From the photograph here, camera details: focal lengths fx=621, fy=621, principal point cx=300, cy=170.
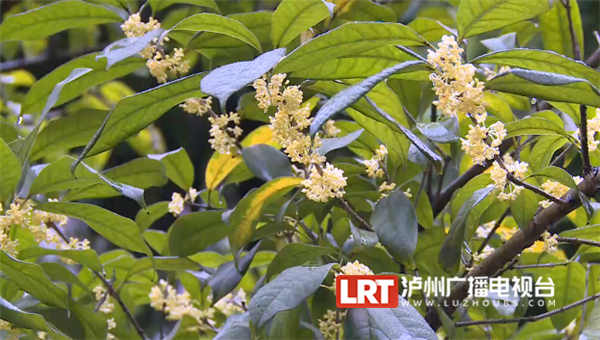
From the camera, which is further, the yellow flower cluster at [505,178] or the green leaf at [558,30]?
the green leaf at [558,30]

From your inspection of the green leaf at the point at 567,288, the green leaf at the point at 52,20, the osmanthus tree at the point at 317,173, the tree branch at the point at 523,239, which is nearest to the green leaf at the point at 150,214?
the osmanthus tree at the point at 317,173

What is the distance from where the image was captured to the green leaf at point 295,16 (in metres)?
0.50

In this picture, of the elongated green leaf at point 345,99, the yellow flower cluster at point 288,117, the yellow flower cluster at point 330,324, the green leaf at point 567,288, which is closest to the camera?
the elongated green leaf at point 345,99

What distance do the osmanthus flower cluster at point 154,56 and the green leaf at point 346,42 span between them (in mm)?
173

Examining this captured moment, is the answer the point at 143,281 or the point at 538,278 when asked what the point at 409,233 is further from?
the point at 143,281

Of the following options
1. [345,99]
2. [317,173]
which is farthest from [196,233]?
[345,99]

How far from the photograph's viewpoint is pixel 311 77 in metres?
0.48

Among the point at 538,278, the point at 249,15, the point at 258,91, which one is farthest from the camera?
the point at 538,278

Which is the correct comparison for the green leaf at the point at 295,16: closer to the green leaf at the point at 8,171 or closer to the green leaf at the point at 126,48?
the green leaf at the point at 126,48

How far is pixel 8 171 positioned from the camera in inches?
21.7

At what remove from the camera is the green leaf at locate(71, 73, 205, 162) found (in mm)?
484

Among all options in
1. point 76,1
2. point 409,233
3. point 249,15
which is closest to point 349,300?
point 409,233

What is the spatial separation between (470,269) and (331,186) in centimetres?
21

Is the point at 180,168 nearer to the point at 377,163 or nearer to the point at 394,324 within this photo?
the point at 377,163
